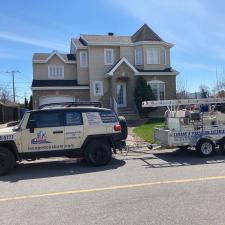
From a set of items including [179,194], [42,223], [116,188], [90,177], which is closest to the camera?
[42,223]

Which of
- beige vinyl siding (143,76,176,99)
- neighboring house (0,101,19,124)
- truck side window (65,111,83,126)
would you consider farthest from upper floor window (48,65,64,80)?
truck side window (65,111,83,126)

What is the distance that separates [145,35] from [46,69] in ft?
31.5

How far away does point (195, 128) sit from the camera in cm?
1212

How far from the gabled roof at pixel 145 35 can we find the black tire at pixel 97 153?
24378mm

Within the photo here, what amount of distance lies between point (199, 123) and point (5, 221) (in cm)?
798

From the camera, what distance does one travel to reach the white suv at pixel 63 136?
1036 cm

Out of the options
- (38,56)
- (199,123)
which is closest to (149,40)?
(38,56)

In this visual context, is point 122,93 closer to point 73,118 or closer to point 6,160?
point 73,118

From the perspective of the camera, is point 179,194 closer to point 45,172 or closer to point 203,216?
point 203,216

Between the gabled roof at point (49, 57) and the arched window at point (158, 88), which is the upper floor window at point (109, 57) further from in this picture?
the arched window at point (158, 88)

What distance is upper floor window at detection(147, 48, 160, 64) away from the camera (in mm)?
33688

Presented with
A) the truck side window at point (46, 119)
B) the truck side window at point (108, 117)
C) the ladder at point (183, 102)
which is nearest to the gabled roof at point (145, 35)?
the ladder at point (183, 102)

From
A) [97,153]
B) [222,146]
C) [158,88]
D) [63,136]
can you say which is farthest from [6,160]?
[158,88]

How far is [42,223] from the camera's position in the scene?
222 inches
